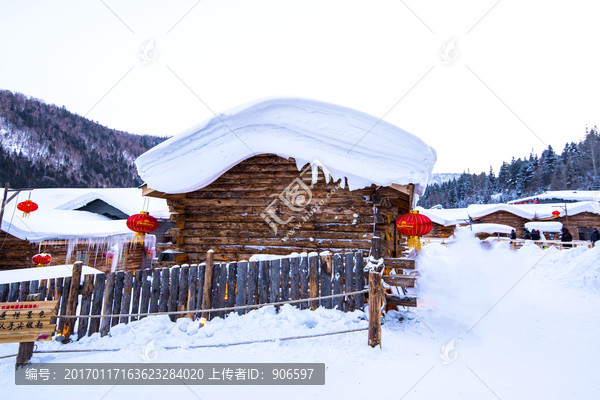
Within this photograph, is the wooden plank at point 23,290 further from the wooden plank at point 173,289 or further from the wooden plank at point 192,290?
the wooden plank at point 192,290

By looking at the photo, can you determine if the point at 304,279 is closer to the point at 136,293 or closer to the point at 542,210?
the point at 136,293

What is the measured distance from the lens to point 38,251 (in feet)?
46.7

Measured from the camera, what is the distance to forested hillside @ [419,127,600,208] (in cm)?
6475

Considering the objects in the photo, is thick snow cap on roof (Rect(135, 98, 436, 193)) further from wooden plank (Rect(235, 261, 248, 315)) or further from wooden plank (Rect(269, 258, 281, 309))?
wooden plank (Rect(235, 261, 248, 315))

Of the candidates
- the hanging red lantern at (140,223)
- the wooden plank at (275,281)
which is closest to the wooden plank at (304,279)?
the wooden plank at (275,281)

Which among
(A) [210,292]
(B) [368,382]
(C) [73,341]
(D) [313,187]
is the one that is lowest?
(C) [73,341]

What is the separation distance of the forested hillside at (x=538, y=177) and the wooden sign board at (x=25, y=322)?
83864 mm

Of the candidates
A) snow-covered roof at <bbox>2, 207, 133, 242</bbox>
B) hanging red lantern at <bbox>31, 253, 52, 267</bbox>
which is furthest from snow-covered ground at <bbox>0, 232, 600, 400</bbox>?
snow-covered roof at <bbox>2, 207, 133, 242</bbox>

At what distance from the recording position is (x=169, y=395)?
341 cm

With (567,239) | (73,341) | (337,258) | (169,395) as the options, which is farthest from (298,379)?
(567,239)

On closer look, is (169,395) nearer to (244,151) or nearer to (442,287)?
(244,151)

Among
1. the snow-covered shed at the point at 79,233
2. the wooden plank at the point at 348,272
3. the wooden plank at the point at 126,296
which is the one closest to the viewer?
the wooden plank at the point at 348,272

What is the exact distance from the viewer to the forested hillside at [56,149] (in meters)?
48.8

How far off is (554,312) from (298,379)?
7.41 meters
